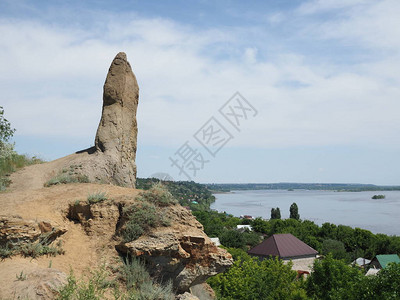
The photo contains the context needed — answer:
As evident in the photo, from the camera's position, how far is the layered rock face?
14.0 metres

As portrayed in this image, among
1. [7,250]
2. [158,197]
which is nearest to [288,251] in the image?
Result: [158,197]

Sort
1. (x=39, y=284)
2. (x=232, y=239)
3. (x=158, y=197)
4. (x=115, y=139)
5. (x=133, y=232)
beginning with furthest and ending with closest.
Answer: (x=232, y=239)
(x=115, y=139)
(x=158, y=197)
(x=133, y=232)
(x=39, y=284)

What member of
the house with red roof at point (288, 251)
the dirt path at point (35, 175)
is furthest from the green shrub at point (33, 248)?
the house with red roof at point (288, 251)

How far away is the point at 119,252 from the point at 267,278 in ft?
35.8

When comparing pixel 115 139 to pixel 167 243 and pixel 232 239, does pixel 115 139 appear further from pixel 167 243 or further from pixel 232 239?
pixel 232 239

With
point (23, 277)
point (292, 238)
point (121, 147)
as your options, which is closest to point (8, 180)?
point (121, 147)

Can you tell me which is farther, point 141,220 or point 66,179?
point 66,179

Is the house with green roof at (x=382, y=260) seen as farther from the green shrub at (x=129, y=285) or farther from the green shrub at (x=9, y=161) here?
the green shrub at (x=129, y=285)

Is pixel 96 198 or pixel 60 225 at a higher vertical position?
pixel 96 198

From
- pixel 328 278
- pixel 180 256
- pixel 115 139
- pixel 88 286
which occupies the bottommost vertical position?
pixel 328 278

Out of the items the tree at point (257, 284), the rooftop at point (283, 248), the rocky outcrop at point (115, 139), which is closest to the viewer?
the rocky outcrop at point (115, 139)

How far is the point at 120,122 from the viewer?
47.9 feet

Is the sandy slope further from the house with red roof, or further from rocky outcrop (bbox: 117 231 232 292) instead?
the house with red roof

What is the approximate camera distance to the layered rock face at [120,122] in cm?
1395
